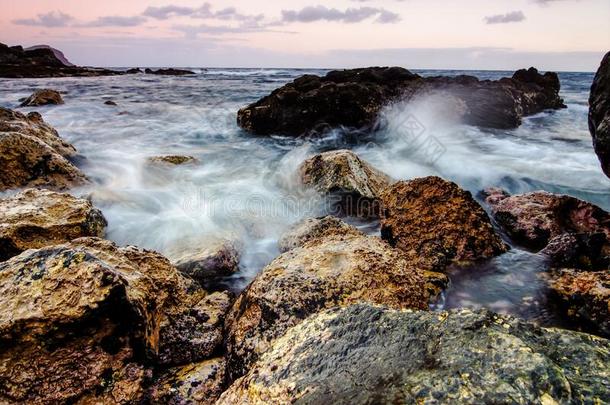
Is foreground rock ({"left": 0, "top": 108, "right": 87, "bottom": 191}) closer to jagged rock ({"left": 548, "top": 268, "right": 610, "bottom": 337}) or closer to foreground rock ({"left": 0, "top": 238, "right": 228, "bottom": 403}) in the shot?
foreground rock ({"left": 0, "top": 238, "right": 228, "bottom": 403})

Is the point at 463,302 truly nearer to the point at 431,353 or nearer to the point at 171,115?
the point at 431,353

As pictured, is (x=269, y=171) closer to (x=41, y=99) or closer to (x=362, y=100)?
(x=362, y=100)

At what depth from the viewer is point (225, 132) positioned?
1153cm

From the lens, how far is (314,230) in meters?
4.07

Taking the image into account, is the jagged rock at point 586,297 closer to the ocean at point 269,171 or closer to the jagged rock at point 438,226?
the ocean at point 269,171

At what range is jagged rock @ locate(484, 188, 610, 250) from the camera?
4484 millimetres

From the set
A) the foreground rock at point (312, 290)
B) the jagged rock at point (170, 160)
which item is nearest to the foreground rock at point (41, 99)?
the jagged rock at point (170, 160)

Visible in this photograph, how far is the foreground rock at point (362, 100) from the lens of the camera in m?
10.3

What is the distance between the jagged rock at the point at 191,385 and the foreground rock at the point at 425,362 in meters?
0.76

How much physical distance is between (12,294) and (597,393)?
8.71 ft

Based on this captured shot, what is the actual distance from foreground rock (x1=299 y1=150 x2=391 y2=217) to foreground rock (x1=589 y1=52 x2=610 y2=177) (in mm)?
2538

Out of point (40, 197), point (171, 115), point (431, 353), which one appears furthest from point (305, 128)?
point (431, 353)

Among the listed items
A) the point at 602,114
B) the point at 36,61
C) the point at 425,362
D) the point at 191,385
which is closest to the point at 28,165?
the point at 191,385

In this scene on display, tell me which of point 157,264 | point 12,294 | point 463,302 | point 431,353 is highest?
point 431,353
